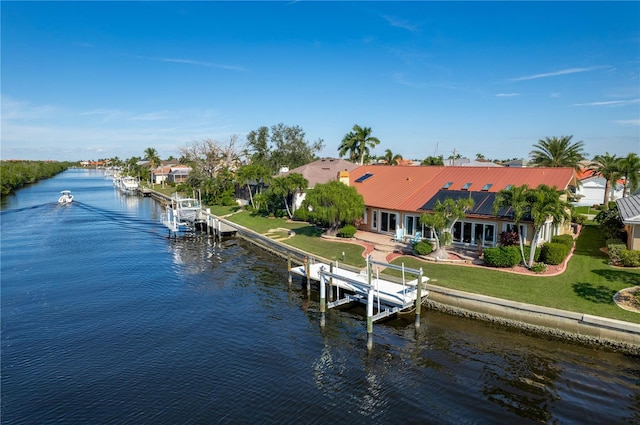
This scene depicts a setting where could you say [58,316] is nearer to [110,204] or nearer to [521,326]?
[521,326]

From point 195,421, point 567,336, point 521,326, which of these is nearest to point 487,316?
point 521,326

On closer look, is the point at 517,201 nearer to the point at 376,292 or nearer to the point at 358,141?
the point at 376,292

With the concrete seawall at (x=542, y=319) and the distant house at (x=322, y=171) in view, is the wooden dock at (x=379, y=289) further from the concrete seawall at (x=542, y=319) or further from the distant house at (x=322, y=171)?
the distant house at (x=322, y=171)

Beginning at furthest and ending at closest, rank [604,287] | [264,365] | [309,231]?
[309,231] < [604,287] < [264,365]

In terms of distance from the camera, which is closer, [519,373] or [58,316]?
[519,373]

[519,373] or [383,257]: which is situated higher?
[383,257]

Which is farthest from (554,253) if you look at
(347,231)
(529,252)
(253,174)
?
(253,174)

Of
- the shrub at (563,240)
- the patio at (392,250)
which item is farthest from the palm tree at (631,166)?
the patio at (392,250)
